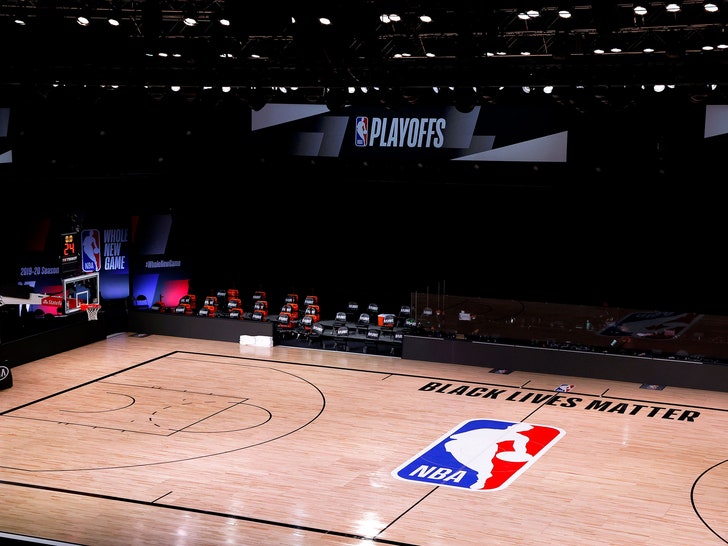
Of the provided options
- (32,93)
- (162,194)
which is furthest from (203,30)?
(162,194)

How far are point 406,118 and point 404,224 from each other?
2781 mm

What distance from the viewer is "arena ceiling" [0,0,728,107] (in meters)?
14.6

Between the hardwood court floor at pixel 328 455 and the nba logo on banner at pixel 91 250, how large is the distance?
3115 mm

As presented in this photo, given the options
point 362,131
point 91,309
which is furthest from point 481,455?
point 91,309

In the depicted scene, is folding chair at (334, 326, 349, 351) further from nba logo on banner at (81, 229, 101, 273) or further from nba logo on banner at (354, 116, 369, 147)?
nba logo on banner at (81, 229, 101, 273)

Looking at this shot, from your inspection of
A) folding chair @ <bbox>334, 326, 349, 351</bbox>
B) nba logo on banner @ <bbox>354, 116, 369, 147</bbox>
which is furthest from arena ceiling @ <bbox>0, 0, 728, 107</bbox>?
folding chair @ <bbox>334, 326, 349, 351</bbox>

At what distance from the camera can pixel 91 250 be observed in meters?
25.3

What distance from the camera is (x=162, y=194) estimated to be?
27125 mm

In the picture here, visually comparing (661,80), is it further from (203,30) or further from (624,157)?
(203,30)

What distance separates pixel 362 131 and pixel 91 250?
7.73 m

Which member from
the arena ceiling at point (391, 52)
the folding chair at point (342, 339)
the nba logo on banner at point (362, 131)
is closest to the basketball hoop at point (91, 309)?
the folding chair at point (342, 339)

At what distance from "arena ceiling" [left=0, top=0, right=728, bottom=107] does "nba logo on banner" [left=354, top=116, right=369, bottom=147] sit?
6554 millimetres

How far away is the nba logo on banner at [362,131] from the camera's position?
24938 millimetres

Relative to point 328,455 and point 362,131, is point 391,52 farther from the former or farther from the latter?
point 328,455
